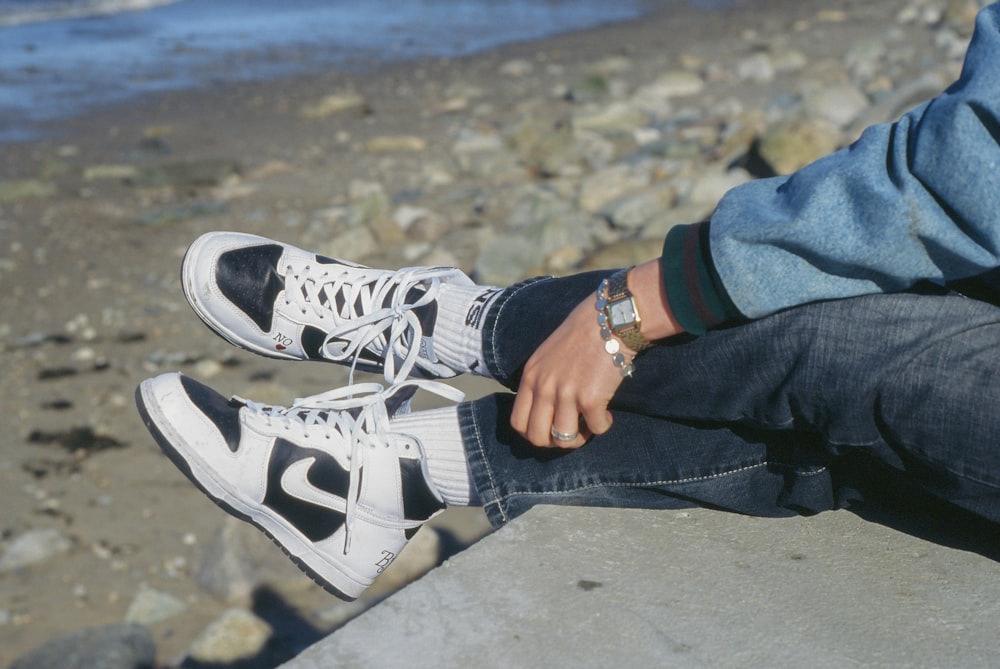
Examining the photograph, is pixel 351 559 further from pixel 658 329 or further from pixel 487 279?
pixel 487 279

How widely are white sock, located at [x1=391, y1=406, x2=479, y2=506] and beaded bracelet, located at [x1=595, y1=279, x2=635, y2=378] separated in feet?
1.19

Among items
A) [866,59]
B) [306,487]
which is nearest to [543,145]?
[866,59]

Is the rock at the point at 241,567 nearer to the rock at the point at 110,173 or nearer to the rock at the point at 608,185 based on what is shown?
the rock at the point at 608,185

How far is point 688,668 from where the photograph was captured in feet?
4.47

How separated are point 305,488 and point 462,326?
42 centimetres

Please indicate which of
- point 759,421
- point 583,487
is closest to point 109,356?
point 583,487

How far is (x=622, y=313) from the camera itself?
152 cm

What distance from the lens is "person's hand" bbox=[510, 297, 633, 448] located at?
1.54 meters

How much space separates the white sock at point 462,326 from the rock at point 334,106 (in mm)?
6639

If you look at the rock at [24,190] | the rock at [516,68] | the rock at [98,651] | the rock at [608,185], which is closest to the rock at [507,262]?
the rock at [608,185]

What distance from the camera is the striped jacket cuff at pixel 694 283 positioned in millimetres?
1452

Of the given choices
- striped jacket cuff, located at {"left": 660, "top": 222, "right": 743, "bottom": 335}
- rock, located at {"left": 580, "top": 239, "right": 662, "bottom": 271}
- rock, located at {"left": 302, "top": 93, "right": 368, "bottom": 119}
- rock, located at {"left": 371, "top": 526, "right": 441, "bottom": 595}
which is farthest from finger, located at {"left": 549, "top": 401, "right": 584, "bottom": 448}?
rock, located at {"left": 302, "top": 93, "right": 368, "bottom": 119}

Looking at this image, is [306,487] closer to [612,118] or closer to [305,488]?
[305,488]

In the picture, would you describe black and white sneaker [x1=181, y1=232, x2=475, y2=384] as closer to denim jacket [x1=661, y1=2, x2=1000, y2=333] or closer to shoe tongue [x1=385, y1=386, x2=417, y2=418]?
shoe tongue [x1=385, y1=386, x2=417, y2=418]
